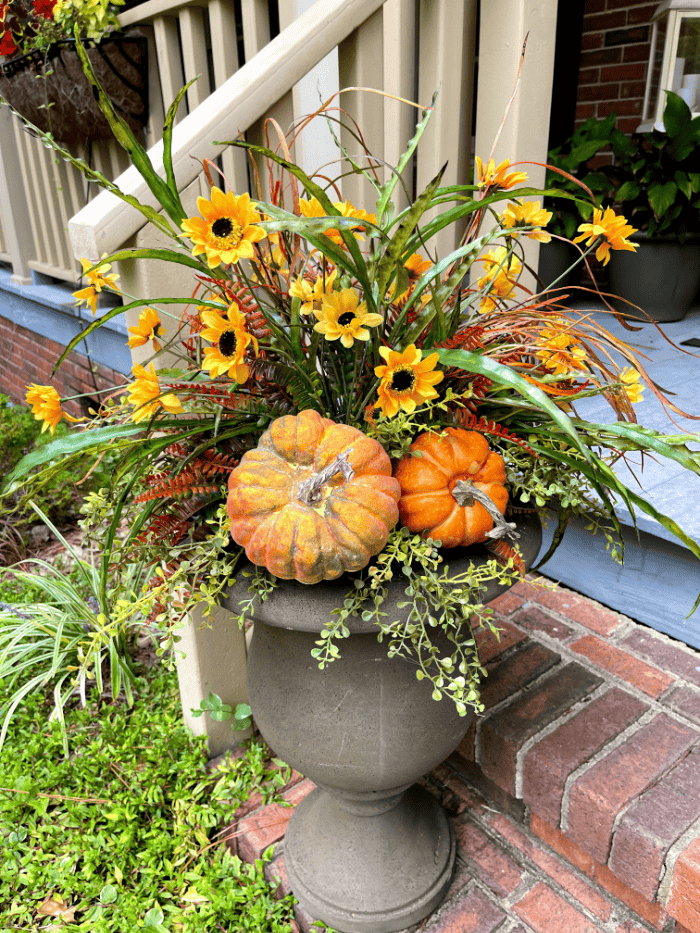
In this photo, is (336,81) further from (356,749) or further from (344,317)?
(356,749)

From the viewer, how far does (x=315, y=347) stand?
1.02 meters

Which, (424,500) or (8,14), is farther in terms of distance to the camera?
(8,14)

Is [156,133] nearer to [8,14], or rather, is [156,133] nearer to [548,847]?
[8,14]

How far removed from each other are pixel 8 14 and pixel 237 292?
288 centimetres

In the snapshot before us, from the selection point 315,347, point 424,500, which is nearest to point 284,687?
point 424,500

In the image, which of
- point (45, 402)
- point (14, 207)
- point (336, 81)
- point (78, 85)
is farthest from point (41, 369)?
point (45, 402)

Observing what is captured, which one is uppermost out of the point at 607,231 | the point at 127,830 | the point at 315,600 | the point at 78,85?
the point at 78,85

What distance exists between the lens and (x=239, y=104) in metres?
1.35

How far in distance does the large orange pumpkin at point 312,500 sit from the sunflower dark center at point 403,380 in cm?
8

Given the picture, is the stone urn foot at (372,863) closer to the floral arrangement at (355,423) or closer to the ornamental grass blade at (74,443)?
the floral arrangement at (355,423)

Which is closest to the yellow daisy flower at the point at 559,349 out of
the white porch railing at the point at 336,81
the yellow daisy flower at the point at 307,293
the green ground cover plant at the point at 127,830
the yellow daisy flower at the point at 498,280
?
the yellow daisy flower at the point at 498,280

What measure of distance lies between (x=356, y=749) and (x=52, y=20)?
9.79ft

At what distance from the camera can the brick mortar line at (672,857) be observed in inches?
44.7

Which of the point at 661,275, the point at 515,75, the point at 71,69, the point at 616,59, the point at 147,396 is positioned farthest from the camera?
the point at 616,59
